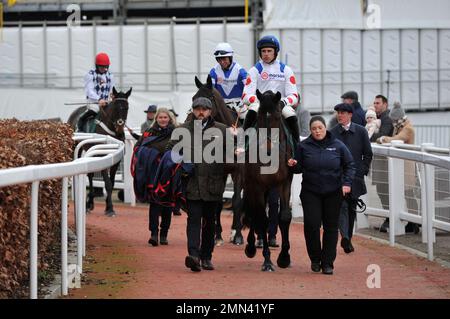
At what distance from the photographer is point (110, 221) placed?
1666 cm

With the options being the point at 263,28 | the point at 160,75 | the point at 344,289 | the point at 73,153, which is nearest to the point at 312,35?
the point at 263,28

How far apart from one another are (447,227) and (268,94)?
2633 millimetres

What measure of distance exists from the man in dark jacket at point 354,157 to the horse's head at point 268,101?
71.6 inches

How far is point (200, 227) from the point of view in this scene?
11383 millimetres

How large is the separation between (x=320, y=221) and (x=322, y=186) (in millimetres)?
362

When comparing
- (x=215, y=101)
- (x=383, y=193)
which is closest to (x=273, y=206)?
(x=215, y=101)

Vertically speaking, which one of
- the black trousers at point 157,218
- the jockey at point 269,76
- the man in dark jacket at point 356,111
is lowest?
the black trousers at point 157,218

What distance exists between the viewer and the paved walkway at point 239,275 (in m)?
9.70

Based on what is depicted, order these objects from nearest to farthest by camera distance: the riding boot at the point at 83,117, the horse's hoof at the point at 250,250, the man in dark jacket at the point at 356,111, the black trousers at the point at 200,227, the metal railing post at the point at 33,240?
the metal railing post at the point at 33,240 < the black trousers at the point at 200,227 < the horse's hoof at the point at 250,250 < the man in dark jacket at the point at 356,111 < the riding boot at the point at 83,117

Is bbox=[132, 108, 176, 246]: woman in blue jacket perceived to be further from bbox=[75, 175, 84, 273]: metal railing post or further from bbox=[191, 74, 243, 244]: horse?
bbox=[75, 175, 84, 273]: metal railing post

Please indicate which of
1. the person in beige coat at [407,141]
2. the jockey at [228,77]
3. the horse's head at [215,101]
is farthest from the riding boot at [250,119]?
the person in beige coat at [407,141]

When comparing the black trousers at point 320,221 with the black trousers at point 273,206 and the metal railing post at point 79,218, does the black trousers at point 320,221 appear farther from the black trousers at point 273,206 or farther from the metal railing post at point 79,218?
the metal railing post at point 79,218

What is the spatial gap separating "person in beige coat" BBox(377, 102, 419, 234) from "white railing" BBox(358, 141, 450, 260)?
79mm

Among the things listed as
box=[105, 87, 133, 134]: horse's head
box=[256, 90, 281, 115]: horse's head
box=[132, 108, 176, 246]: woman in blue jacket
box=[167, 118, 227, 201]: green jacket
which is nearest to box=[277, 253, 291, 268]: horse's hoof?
box=[167, 118, 227, 201]: green jacket
